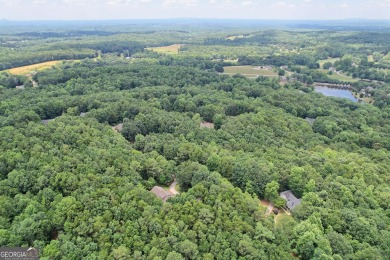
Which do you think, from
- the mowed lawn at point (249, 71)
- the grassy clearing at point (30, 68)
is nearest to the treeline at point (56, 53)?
the grassy clearing at point (30, 68)

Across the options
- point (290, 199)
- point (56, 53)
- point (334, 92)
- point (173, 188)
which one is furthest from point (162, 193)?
point (56, 53)

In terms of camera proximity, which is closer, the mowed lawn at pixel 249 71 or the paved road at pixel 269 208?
the paved road at pixel 269 208

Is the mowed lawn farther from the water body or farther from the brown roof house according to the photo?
the brown roof house

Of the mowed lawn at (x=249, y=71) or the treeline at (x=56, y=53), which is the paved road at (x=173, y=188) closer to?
the mowed lawn at (x=249, y=71)

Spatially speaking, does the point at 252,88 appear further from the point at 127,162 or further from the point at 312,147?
the point at 127,162

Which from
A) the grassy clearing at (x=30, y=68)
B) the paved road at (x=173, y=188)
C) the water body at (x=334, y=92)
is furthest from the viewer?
the grassy clearing at (x=30, y=68)

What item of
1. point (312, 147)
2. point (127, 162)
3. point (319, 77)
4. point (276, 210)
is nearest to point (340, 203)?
point (276, 210)

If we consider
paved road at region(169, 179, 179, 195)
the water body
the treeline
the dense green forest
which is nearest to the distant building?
the dense green forest
